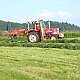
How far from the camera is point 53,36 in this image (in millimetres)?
27844

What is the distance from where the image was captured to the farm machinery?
2538cm

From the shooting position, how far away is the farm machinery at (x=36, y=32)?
2538 cm

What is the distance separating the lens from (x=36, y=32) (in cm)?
2569

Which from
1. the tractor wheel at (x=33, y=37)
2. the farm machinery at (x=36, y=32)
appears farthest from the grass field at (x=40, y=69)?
the farm machinery at (x=36, y=32)

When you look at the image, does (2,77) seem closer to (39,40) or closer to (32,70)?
(32,70)

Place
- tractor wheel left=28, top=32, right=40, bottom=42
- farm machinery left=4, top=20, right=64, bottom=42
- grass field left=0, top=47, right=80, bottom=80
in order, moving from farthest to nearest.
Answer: farm machinery left=4, top=20, right=64, bottom=42 → tractor wheel left=28, top=32, right=40, bottom=42 → grass field left=0, top=47, right=80, bottom=80

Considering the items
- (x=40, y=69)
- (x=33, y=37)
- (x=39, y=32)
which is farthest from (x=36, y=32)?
(x=40, y=69)

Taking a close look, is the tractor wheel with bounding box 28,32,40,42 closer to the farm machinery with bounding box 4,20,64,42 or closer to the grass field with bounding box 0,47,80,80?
the farm machinery with bounding box 4,20,64,42

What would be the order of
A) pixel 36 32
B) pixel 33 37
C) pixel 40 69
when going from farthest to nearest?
pixel 36 32
pixel 33 37
pixel 40 69

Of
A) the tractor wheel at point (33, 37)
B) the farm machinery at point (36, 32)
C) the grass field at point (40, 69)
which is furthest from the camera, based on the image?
the farm machinery at point (36, 32)

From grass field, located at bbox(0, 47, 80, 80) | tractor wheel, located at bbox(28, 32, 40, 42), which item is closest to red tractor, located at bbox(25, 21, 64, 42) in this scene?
tractor wheel, located at bbox(28, 32, 40, 42)

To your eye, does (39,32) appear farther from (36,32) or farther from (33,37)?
(33,37)

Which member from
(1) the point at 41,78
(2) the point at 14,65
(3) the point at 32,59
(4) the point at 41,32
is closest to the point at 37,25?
(4) the point at 41,32

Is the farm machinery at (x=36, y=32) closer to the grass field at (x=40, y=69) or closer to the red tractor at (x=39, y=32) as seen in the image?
the red tractor at (x=39, y=32)
